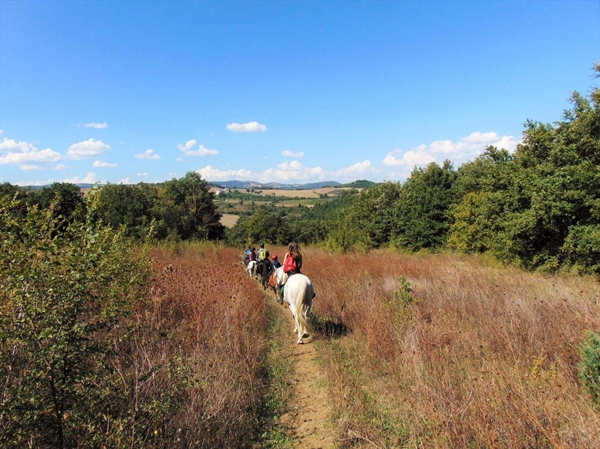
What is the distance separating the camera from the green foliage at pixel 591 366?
10.4ft

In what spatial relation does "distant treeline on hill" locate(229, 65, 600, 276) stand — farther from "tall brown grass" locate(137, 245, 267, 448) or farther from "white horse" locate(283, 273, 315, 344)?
"tall brown grass" locate(137, 245, 267, 448)

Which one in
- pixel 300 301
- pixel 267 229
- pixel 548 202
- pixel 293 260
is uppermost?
pixel 548 202

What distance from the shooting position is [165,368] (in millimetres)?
3432

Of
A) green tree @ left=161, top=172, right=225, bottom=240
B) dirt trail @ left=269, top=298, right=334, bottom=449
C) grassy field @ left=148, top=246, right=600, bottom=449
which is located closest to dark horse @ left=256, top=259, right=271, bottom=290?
grassy field @ left=148, top=246, right=600, bottom=449

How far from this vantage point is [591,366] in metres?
3.23

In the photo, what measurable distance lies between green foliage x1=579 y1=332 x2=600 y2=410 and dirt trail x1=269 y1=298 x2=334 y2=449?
2782 millimetres

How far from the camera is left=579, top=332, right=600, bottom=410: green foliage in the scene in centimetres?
316

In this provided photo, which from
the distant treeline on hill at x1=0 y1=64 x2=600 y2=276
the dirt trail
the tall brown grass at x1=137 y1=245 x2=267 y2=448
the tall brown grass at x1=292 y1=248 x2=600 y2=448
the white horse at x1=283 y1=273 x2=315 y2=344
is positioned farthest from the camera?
the distant treeline on hill at x1=0 y1=64 x2=600 y2=276

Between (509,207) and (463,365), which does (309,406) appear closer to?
(463,365)

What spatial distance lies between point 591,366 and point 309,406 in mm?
3236

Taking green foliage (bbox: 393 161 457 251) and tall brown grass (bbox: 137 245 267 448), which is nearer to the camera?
tall brown grass (bbox: 137 245 267 448)

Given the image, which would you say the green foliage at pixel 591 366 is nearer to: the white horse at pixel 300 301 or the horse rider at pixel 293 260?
the white horse at pixel 300 301

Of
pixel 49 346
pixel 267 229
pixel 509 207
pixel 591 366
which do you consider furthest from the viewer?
pixel 267 229

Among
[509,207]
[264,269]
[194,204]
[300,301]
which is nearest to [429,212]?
[509,207]
